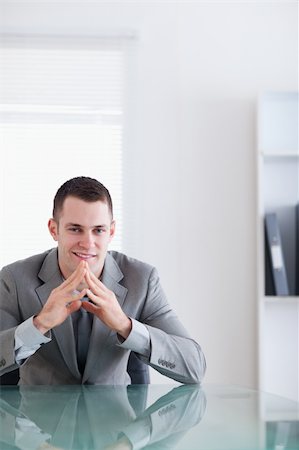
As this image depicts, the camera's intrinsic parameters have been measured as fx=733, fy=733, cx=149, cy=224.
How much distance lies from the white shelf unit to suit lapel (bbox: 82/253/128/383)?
1381 mm

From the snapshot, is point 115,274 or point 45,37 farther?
point 45,37

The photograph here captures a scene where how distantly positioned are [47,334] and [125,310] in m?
0.27

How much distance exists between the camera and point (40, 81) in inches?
154

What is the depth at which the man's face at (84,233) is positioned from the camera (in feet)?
7.75

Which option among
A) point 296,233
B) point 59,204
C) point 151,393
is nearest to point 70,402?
point 151,393

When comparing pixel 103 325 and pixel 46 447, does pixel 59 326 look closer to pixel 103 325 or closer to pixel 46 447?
pixel 103 325

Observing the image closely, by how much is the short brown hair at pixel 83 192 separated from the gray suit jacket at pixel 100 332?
6.9 inches

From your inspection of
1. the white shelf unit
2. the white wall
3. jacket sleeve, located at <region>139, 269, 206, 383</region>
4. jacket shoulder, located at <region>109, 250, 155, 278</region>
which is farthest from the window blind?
jacket sleeve, located at <region>139, 269, 206, 383</region>

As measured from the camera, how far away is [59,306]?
2121 millimetres

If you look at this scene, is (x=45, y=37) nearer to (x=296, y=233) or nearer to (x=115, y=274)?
(x=296, y=233)

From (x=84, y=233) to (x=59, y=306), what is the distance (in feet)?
1.06

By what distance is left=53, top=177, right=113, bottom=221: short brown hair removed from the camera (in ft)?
7.94

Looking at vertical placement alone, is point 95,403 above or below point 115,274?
below

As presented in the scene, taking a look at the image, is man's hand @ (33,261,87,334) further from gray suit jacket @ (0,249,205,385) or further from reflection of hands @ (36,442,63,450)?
reflection of hands @ (36,442,63,450)
